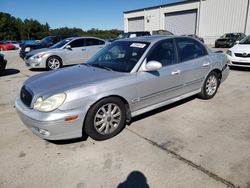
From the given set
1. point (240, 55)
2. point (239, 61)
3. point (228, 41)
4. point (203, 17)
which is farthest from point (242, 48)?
point (203, 17)

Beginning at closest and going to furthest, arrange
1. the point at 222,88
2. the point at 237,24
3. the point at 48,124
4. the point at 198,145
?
the point at 48,124, the point at 198,145, the point at 222,88, the point at 237,24

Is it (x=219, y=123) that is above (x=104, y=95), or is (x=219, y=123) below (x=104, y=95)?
below

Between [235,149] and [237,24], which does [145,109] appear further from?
[237,24]

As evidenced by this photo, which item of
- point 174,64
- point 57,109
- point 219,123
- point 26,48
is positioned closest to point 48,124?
point 57,109

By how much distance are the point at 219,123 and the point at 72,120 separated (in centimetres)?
252

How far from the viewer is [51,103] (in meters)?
2.79

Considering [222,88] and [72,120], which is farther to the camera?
[222,88]

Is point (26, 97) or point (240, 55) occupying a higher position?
point (240, 55)

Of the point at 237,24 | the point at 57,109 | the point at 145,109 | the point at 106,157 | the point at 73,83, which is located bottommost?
the point at 106,157

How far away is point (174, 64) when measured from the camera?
3.89 meters

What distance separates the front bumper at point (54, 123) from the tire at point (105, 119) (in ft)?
0.48

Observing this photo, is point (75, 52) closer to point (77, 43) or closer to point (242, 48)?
point (77, 43)

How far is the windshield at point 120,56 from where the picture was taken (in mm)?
3536

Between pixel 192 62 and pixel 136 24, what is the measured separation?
36.3 meters
